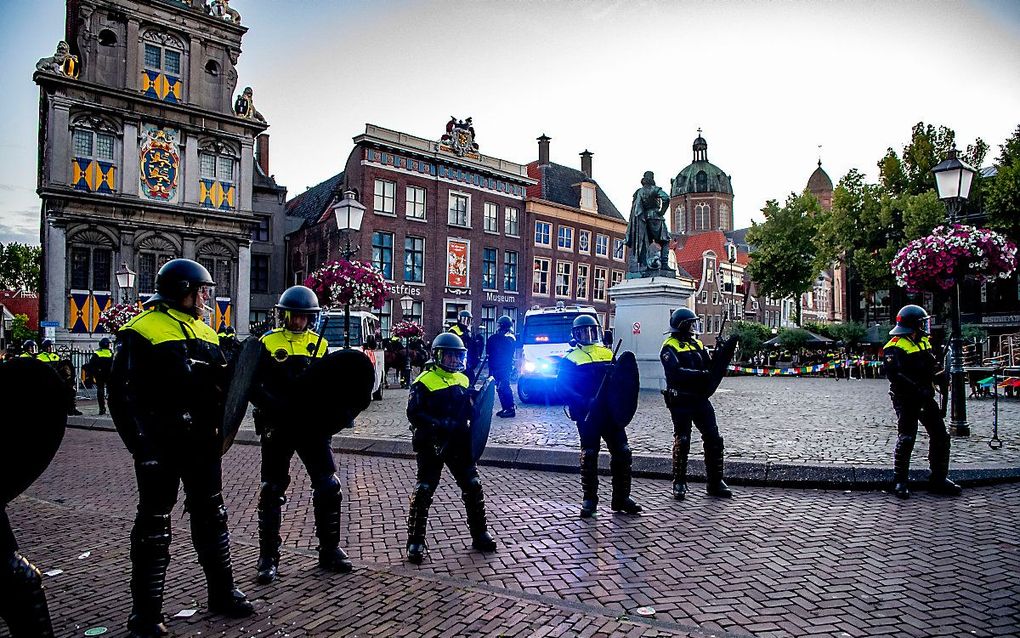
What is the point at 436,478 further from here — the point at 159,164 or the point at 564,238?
the point at 564,238

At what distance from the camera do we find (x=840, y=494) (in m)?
6.94

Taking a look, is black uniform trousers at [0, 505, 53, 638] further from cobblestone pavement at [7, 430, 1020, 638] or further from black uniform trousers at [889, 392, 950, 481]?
black uniform trousers at [889, 392, 950, 481]

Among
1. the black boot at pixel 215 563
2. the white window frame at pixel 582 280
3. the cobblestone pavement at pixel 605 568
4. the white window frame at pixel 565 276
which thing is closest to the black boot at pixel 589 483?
the cobblestone pavement at pixel 605 568

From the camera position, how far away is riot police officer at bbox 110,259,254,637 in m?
3.68

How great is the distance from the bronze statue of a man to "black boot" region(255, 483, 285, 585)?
14592mm

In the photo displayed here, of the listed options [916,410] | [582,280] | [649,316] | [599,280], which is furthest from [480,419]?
[599,280]

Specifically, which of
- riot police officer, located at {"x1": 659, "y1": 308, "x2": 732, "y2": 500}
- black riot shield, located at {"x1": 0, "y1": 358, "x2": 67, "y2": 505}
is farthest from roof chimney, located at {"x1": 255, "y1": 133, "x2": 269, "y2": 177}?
black riot shield, located at {"x1": 0, "y1": 358, "x2": 67, "y2": 505}

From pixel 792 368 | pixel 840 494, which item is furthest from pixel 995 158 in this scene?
pixel 840 494

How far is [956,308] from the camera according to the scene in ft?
33.4

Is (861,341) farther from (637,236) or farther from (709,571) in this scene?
(709,571)

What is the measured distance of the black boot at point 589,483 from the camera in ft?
20.0

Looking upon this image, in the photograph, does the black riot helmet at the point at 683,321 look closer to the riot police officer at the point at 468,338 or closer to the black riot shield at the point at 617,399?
the black riot shield at the point at 617,399

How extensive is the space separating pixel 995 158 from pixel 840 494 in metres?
42.7

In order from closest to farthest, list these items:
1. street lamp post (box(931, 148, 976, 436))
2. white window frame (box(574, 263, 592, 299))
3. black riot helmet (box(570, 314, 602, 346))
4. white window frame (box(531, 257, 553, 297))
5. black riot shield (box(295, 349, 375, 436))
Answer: black riot shield (box(295, 349, 375, 436)), black riot helmet (box(570, 314, 602, 346)), street lamp post (box(931, 148, 976, 436)), white window frame (box(531, 257, 553, 297)), white window frame (box(574, 263, 592, 299))
